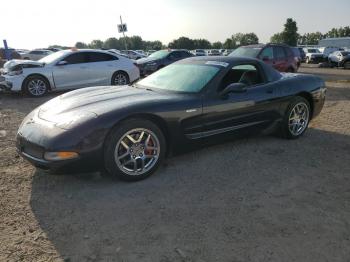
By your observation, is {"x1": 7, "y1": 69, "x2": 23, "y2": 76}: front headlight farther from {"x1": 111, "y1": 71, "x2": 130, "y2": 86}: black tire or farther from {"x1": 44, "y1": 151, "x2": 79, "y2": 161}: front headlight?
{"x1": 44, "y1": 151, "x2": 79, "y2": 161}: front headlight

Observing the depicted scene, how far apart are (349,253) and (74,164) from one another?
2562 mm

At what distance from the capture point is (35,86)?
33.5ft

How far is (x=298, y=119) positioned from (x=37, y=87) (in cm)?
716

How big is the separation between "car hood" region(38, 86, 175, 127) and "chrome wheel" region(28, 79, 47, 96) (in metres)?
5.69

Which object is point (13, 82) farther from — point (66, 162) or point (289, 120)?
point (289, 120)

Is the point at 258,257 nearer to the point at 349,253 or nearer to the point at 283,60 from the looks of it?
the point at 349,253

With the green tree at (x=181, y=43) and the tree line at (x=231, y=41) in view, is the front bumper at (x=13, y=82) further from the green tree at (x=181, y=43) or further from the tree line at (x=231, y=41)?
the green tree at (x=181, y=43)

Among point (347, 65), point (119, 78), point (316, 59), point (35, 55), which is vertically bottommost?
point (316, 59)

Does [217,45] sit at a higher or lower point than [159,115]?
lower

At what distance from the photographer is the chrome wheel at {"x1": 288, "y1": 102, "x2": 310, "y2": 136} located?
5.83 m

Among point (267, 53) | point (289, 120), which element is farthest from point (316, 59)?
point (289, 120)

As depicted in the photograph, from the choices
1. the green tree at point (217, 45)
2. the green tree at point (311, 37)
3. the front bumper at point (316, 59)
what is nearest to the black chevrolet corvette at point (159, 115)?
the front bumper at point (316, 59)

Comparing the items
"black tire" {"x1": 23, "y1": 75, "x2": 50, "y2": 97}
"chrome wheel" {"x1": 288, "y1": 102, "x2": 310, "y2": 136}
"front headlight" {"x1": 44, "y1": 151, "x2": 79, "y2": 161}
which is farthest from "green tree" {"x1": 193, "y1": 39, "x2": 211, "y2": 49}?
"front headlight" {"x1": 44, "y1": 151, "x2": 79, "y2": 161}

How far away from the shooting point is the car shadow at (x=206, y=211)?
2922 millimetres
